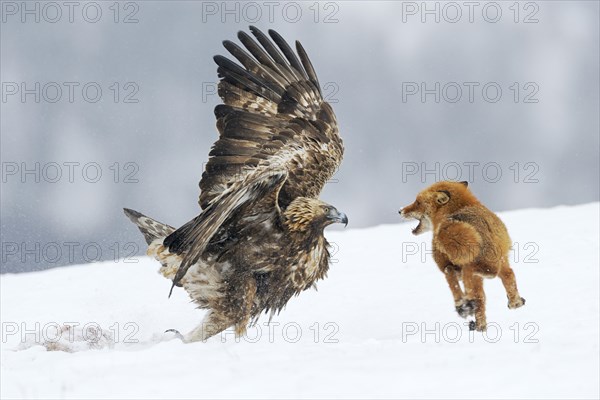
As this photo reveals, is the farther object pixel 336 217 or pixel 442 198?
pixel 336 217

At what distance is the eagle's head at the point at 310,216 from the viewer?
7.22 m

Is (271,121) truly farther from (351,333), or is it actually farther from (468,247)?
(468,247)

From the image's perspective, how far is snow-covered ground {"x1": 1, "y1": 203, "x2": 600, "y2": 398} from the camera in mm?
4691

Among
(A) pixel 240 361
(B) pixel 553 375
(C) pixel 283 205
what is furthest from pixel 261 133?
(B) pixel 553 375

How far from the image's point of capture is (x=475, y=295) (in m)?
6.45

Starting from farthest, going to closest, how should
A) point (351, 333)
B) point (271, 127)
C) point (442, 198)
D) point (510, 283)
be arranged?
point (351, 333) → point (271, 127) → point (442, 198) → point (510, 283)

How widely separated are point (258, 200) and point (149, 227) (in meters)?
1.39

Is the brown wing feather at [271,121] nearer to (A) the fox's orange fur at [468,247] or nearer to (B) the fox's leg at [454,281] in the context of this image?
(A) the fox's orange fur at [468,247]

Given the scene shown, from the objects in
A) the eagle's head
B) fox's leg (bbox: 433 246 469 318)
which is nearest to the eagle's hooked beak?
the eagle's head

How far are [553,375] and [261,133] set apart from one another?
14.0 feet

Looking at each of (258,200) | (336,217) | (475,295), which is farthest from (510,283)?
(258,200)

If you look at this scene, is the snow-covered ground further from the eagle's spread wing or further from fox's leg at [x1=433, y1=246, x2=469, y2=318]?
the eagle's spread wing

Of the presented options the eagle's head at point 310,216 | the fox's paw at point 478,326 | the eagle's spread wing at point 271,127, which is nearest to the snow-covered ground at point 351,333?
the fox's paw at point 478,326

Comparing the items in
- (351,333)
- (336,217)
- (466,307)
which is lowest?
(351,333)
